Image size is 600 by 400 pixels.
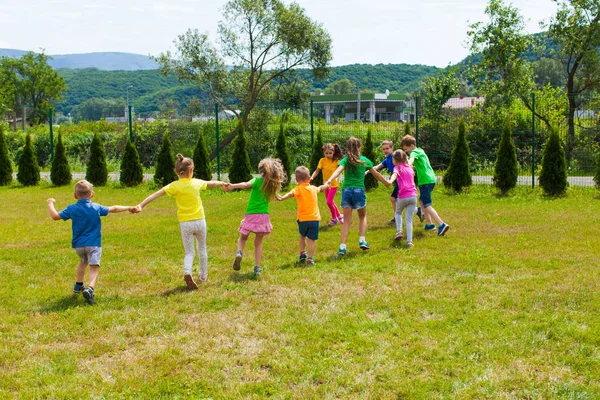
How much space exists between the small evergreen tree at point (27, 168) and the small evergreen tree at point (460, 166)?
13.0 meters

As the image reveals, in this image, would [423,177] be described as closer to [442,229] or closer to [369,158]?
[442,229]

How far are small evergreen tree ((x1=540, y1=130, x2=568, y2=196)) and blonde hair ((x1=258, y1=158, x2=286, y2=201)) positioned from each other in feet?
33.5

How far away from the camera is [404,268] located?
7.59m

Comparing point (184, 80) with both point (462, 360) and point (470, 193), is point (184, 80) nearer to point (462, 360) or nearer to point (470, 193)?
point (470, 193)

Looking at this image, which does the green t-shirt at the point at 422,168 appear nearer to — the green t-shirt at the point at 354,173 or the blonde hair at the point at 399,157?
the blonde hair at the point at 399,157

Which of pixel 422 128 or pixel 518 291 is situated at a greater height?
pixel 422 128

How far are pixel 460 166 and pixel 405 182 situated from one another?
750 cm

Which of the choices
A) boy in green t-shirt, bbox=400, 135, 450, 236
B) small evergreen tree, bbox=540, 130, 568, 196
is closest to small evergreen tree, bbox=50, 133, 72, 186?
boy in green t-shirt, bbox=400, 135, 450, 236

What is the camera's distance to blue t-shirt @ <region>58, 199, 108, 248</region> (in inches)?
254

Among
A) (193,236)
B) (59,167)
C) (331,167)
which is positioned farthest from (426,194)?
(59,167)

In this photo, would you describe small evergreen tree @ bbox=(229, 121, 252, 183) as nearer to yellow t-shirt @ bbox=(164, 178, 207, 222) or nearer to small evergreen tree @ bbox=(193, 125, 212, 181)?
small evergreen tree @ bbox=(193, 125, 212, 181)

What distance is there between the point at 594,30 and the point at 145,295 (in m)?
22.9

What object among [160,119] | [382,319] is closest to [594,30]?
[160,119]

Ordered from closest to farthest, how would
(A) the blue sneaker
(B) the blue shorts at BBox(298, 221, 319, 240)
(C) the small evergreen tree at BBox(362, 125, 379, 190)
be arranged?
(B) the blue shorts at BBox(298, 221, 319, 240) < (A) the blue sneaker < (C) the small evergreen tree at BBox(362, 125, 379, 190)
